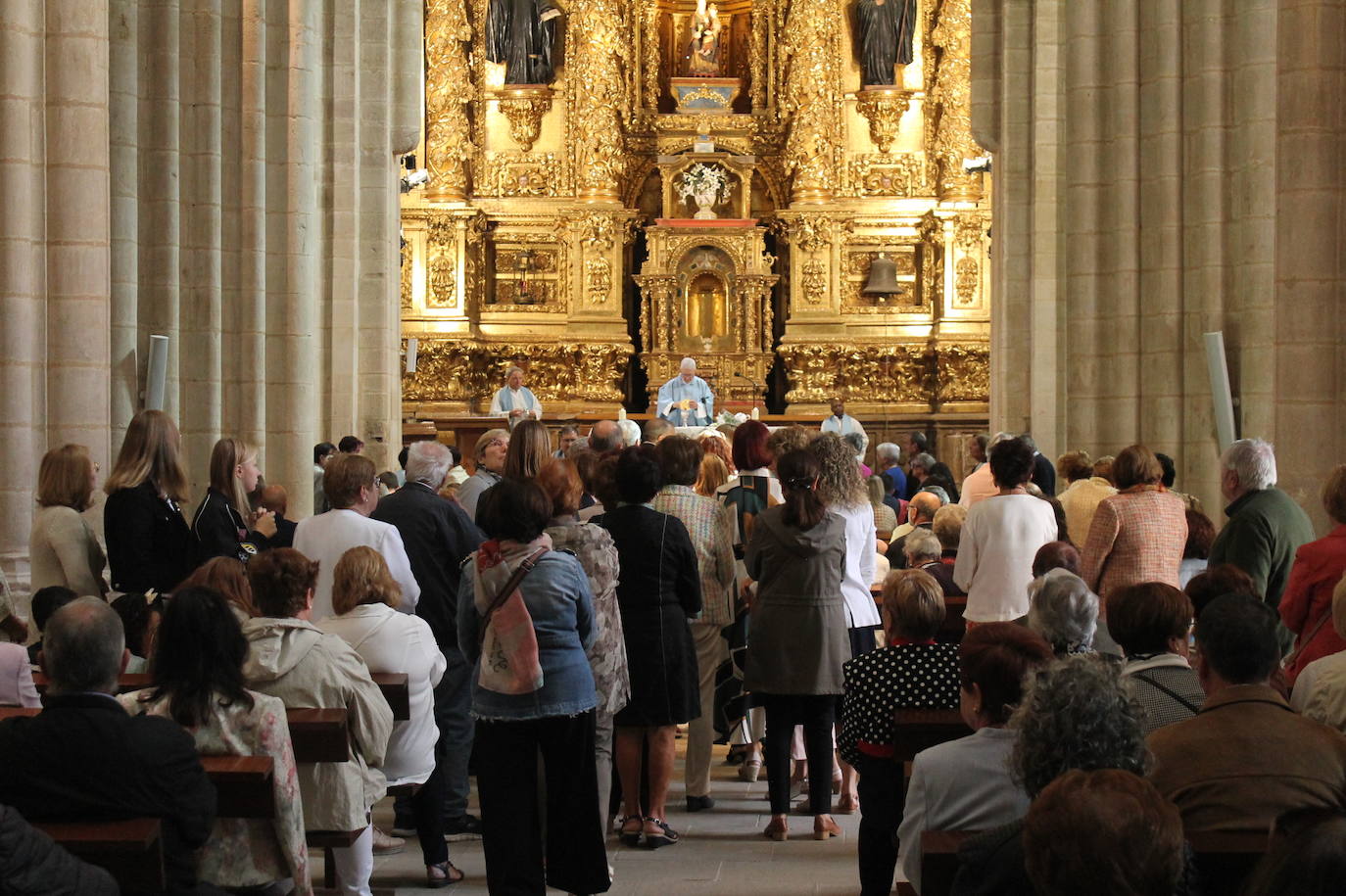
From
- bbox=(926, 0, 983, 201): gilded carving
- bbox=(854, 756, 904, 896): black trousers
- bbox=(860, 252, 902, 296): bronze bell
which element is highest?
bbox=(926, 0, 983, 201): gilded carving

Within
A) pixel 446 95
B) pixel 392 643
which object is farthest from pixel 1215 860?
pixel 446 95

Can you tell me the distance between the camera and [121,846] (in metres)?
4.22

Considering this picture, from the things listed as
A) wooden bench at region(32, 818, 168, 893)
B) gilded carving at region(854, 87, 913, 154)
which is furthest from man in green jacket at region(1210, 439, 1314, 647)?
gilded carving at region(854, 87, 913, 154)

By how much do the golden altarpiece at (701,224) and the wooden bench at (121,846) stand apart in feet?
72.6

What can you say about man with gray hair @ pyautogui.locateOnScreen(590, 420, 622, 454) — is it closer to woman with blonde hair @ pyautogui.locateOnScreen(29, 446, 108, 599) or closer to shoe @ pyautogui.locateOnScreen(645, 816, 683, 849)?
shoe @ pyautogui.locateOnScreen(645, 816, 683, 849)

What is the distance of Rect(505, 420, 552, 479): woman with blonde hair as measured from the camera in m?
7.43


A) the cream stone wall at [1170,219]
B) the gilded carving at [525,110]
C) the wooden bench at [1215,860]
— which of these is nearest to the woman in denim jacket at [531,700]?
the wooden bench at [1215,860]

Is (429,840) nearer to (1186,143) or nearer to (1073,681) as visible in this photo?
(1073,681)

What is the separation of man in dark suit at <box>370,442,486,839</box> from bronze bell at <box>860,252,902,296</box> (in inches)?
776

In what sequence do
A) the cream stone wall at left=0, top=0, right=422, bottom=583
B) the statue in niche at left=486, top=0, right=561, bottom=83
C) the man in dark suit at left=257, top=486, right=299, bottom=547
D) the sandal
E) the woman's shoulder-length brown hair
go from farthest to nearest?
1. the statue in niche at left=486, top=0, right=561, bottom=83
2. the man in dark suit at left=257, top=486, right=299, bottom=547
3. the cream stone wall at left=0, top=0, right=422, bottom=583
4. the sandal
5. the woman's shoulder-length brown hair

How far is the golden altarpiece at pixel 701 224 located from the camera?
88.0ft

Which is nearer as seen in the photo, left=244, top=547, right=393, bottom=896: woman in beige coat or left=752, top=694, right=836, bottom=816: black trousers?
left=244, top=547, right=393, bottom=896: woman in beige coat

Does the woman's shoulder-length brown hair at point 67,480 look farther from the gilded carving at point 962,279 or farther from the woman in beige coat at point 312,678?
the gilded carving at point 962,279

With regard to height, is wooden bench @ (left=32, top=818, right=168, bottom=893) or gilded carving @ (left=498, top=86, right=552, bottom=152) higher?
gilded carving @ (left=498, top=86, right=552, bottom=152)
